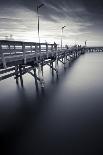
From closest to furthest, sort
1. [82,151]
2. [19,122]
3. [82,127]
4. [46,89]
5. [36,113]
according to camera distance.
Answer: [82,151], [82,127], [19,122], [36,113], [46,89]

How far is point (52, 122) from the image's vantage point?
655 centimetres

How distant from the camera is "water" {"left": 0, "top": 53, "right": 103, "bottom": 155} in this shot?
4.90 meters

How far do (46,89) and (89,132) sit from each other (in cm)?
668

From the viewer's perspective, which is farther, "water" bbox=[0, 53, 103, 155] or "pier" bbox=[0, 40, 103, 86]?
"pier" bbox=[0, 40, 103, 86]

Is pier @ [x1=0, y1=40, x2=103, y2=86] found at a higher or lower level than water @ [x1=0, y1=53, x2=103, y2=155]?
higher

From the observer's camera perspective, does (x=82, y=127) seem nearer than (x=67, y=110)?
Yes

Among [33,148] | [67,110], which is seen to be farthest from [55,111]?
[33,148]

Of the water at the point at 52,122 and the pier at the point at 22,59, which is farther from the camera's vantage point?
the pier at the point at 22,59

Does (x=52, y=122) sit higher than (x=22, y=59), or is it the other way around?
(x=22, y=59)

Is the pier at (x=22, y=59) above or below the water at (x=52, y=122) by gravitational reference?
above

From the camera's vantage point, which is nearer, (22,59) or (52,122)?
(52,122)

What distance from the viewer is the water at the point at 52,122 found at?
4898mm

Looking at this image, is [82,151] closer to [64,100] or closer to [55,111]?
[55,111]

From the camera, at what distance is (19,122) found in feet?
22.1
